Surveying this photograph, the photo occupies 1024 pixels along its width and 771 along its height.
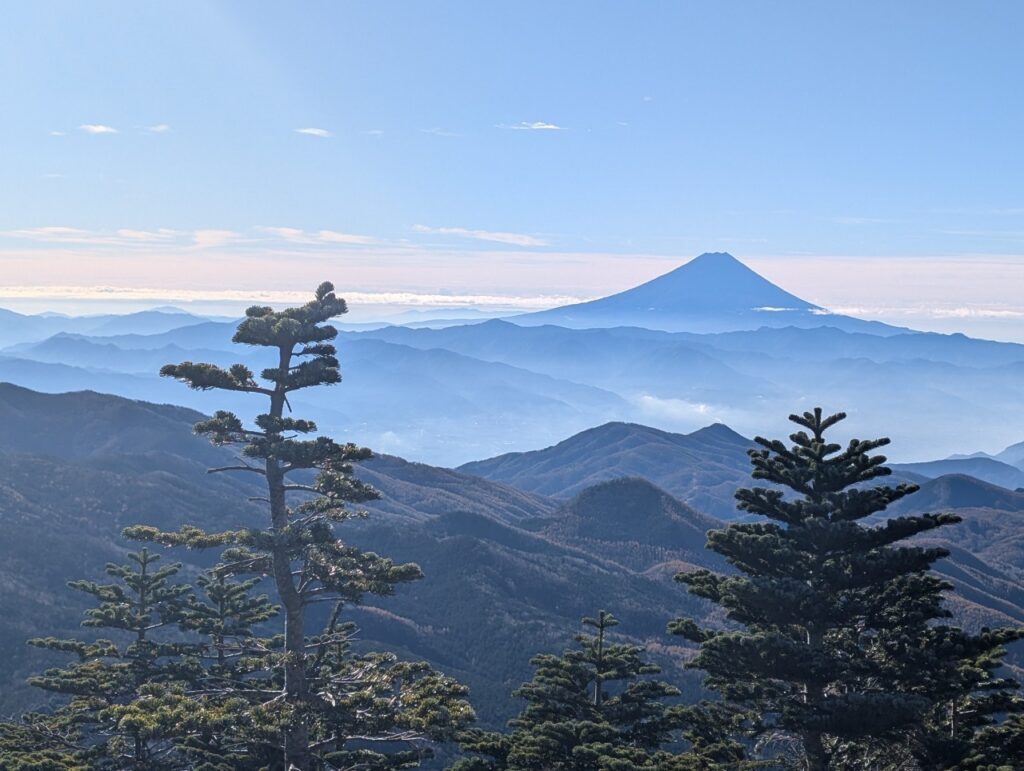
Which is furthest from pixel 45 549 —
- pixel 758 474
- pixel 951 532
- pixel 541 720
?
pixel 951 532

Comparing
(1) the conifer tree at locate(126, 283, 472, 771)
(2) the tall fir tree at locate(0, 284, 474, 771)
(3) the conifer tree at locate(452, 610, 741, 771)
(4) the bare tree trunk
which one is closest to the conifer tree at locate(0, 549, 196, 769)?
(2) the tall fir tree at locate(0, 284, 474, 771)

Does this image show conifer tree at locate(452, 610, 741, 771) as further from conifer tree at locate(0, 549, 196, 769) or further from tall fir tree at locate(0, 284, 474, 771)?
conifer tree at locate(0, 549, 196, 769)

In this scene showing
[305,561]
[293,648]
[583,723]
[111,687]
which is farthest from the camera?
[111,687]

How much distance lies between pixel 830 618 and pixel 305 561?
34.7 ft

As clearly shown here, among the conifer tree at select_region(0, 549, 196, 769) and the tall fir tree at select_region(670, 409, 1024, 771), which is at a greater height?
the tall fir tree at select_region(670, 409, 1024, 771)

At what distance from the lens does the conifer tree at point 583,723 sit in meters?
19.4

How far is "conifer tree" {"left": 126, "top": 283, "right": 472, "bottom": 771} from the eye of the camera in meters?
16.2

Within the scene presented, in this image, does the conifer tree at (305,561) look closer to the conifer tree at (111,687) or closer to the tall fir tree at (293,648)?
the tall fir tree at (293,648)

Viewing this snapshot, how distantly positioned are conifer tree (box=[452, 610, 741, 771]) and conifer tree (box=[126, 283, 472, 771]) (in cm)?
345

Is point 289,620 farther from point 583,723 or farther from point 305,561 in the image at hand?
point 583,723

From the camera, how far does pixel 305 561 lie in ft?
55.7

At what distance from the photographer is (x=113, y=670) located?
73.2 ft

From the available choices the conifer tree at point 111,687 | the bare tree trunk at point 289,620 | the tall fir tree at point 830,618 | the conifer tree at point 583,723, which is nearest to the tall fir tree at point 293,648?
the bare tree trunk at point 289,620

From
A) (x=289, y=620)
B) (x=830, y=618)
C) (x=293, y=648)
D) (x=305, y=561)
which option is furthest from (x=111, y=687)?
(x=830, y=618)
